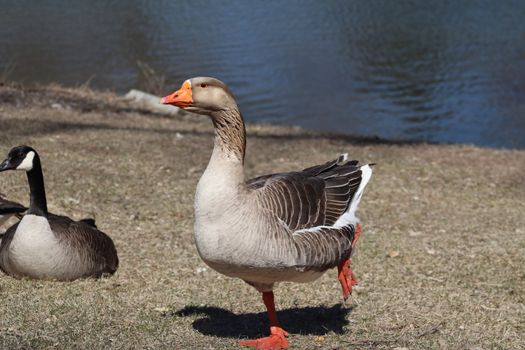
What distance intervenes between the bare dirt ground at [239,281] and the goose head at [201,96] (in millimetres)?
1389

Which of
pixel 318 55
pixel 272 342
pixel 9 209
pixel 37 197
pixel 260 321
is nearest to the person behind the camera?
pixel 272 342

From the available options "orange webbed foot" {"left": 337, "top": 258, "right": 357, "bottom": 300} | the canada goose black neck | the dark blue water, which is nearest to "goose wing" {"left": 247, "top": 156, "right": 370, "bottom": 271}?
"orange webbed foot" {"left": 337, "top": 258, "right": 357, "bottom": 300}

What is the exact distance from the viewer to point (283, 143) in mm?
11352

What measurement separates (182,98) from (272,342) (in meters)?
1.56

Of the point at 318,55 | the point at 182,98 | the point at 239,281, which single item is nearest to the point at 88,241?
the point at 239,281

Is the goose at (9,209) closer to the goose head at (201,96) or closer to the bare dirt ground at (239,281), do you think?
the bare dirt ground at (239,281)

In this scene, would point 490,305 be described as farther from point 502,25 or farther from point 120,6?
point 120,6

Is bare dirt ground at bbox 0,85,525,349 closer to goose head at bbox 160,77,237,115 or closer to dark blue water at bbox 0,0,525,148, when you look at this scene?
goose head at bbox 160,77,237,115

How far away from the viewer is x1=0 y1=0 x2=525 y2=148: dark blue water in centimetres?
1689

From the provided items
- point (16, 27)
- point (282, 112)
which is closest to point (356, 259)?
point (282, 112)

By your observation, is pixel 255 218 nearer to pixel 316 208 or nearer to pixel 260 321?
pixel 316 208

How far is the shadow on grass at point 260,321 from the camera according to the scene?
496 cm

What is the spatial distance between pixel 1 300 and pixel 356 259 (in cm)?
312

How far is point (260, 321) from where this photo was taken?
17.3 ft
